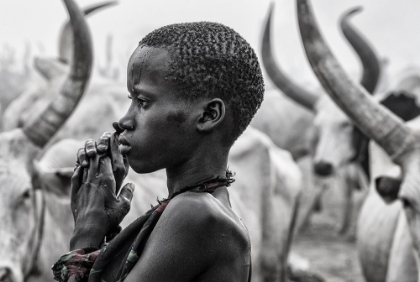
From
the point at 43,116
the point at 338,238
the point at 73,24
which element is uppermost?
the point at 73,24

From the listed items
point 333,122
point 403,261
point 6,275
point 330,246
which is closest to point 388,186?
point 403,261

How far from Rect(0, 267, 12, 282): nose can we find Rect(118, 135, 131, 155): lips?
7.00 ft

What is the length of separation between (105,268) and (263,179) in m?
4.26

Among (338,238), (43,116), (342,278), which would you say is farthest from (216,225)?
(338,238)

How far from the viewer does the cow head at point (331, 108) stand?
23.6ft

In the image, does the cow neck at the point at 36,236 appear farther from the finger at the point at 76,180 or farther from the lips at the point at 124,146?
the lips at the point at 124,146

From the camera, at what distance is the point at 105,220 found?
1.60 m

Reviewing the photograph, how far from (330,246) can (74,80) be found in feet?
17.5

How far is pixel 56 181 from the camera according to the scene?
3947 millimetres

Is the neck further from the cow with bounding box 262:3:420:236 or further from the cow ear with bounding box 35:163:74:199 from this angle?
the cow with bounding box 262:3:420:236

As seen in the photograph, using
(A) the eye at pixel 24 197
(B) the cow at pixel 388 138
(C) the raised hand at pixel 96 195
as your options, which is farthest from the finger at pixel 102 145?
(B) the cow at pixel 388 138

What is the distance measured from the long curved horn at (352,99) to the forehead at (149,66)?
9.38 feet

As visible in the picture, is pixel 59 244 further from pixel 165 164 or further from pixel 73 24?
pixel 165 164

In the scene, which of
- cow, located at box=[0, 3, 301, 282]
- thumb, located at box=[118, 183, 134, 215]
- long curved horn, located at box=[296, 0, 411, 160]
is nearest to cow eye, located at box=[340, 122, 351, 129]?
cow, located at box=[0, 3, 301, 282]
